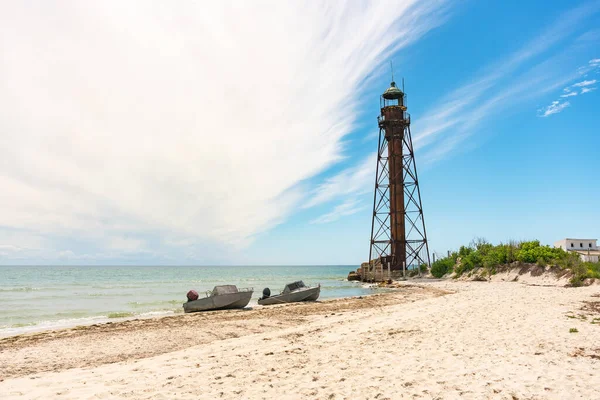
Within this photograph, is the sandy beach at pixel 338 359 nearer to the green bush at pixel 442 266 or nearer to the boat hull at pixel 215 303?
the boat hull at pixel 215 303

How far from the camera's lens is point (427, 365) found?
8.20 meters

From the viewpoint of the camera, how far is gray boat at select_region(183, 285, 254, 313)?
→ 2396 cm

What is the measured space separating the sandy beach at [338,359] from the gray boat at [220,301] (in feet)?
24.6

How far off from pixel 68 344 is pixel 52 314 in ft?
45.7

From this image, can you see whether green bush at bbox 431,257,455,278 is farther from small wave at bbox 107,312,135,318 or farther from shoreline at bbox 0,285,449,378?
small wave at bbox 107,312,135,318

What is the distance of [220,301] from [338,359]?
16228mm

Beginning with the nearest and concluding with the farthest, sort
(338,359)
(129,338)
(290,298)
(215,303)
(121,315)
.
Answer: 1. (338,359)
2. (129,338)
3. (215,303)
4. (121,315)
5. (290,298)

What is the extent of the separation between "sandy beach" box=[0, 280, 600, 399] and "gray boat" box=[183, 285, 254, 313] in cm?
749

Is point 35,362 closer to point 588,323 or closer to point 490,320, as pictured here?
point 490,320

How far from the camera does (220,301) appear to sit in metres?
24.1

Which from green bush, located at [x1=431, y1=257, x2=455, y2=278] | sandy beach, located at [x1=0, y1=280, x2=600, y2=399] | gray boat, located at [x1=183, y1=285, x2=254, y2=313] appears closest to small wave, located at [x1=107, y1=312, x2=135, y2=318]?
gray boat, located at [x1=183, y1=285, x2=254, y2=313]

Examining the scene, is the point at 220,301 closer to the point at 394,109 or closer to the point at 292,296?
the point at 292,296

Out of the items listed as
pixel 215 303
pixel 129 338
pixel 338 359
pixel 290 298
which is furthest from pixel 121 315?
pixel 338 359

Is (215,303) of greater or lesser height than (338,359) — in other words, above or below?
below
